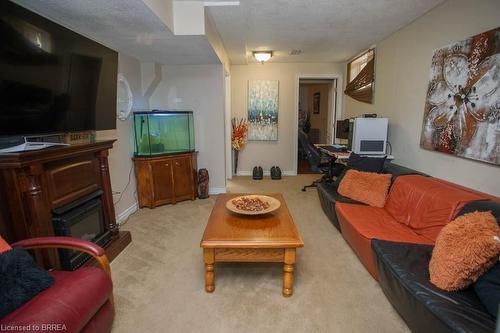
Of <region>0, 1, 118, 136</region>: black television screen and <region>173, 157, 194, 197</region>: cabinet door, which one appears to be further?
<region>173, 157, 194, 197</region>: cabinet door

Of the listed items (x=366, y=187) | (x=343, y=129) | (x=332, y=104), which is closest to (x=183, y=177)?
(x=366, y=187)

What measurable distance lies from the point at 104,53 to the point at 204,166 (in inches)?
89.5

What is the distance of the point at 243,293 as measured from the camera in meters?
1.92

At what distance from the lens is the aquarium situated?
3.56 meters

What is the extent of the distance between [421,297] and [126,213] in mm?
3231

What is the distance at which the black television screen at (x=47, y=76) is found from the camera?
1.53m

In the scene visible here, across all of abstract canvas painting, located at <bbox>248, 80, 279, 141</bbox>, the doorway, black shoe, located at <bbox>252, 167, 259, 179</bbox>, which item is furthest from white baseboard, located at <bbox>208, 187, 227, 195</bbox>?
the doorway

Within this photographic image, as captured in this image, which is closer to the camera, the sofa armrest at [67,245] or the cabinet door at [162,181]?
the sofa armrest at [67,245]

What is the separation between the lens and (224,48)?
3930mm

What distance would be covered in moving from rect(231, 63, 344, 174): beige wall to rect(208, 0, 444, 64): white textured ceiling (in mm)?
969

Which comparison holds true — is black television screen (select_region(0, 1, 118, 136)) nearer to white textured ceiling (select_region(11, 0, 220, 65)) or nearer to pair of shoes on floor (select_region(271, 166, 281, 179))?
white textured ceiling (select_region(11, 0, 220, 65))

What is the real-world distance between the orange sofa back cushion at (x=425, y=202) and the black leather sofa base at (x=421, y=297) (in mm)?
350

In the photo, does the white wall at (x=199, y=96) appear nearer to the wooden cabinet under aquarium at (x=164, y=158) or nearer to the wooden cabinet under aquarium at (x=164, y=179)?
the wooden cabinet under aquarium at (x=164, y=158)

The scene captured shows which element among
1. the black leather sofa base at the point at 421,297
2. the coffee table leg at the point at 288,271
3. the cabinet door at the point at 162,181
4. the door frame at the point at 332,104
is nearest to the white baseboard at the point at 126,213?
the cabinet door at the point at 162,181
